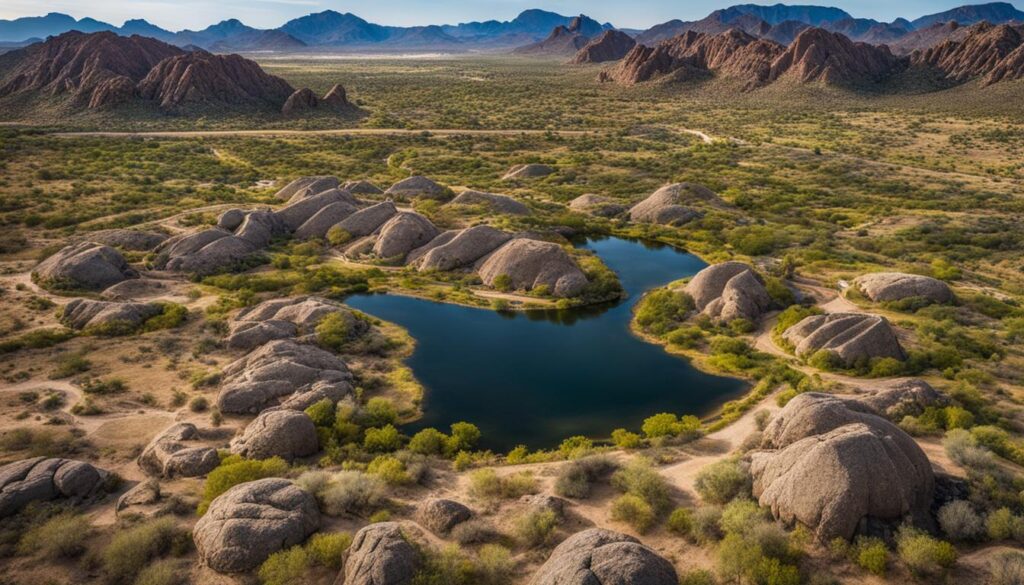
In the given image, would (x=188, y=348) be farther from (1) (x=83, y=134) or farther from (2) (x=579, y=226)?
(1) (x=83, y=134)

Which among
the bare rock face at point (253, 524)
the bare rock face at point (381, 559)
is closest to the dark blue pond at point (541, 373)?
the bare rock face at point (253, 524)

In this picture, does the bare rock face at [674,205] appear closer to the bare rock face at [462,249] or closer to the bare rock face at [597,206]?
the bare rock face at [597,206]

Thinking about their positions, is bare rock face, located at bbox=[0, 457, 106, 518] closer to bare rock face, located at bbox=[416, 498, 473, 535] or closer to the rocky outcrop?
bare rock face, located at bbox=[416, 498, 473, 535]

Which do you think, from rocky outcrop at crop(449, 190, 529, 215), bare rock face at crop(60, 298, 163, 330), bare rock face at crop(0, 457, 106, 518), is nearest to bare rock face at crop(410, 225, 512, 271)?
rocky outcrop at crop(449, 190, 529, 215)

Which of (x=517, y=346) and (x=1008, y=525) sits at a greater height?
(x=1008, y=525)

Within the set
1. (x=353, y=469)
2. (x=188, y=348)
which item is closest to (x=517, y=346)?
(x=353, y=469)

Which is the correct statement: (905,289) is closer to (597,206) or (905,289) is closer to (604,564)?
(597,206)
